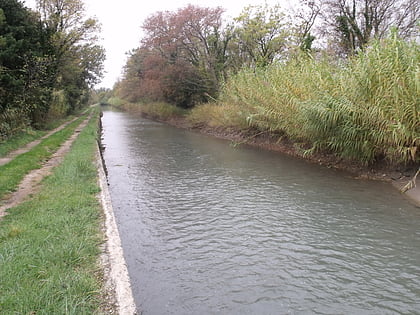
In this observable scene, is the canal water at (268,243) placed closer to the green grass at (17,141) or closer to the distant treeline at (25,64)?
the green grass at (17,141)

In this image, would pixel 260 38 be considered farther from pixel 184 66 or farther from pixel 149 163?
pixel 149 163

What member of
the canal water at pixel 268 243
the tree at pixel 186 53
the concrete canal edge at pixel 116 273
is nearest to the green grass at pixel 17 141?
A: the canal water at pixel 268 243

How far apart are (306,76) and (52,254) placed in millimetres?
10091

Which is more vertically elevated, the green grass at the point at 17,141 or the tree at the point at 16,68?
the tree at the point at 16,68

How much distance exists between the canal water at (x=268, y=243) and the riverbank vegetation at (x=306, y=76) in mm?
1465

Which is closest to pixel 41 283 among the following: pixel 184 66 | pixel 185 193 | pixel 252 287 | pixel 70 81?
pixel 252 287

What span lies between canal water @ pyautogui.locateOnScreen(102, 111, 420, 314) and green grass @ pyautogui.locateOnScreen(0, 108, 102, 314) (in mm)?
793

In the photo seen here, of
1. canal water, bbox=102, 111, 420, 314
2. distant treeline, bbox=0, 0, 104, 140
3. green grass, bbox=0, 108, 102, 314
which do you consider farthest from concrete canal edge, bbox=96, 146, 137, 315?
distant treeline, bbox=0, 0, 104, 140

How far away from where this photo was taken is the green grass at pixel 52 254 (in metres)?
3.07

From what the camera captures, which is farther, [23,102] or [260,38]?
[260,38]

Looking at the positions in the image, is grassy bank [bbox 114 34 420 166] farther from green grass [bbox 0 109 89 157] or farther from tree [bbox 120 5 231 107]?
tree [bbox 120 5 231 107]

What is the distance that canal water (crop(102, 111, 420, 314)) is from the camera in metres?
4.05

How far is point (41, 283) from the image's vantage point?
337 cm

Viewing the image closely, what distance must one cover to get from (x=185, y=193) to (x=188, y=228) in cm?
240
